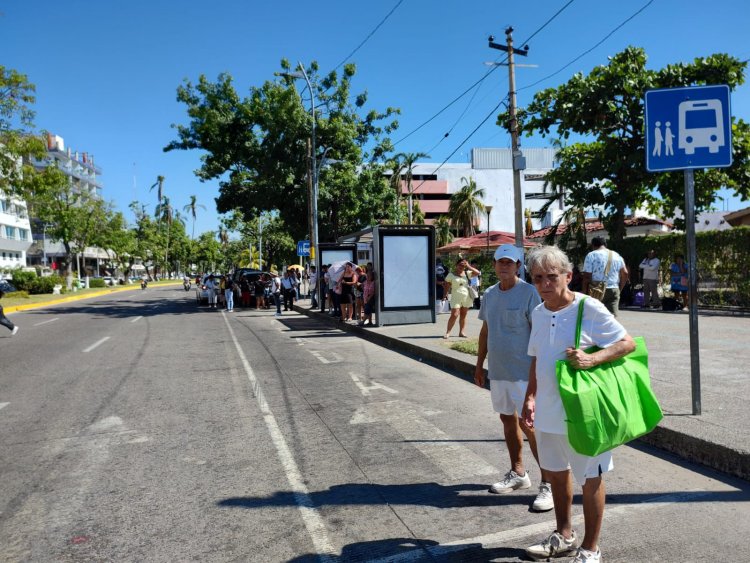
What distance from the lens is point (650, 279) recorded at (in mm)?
16766

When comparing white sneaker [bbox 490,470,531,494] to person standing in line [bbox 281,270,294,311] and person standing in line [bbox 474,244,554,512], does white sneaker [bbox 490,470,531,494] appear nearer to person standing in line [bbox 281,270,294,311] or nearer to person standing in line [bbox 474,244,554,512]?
person standing in line [bbox 474,244,554,512]

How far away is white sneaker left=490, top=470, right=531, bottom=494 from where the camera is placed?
3.88 m

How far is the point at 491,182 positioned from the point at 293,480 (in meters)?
78.7

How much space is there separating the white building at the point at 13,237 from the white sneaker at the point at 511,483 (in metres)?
64.1

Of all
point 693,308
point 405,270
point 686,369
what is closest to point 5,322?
point 405,270

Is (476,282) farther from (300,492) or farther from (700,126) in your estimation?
(300,492)

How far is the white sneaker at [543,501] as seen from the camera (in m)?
3.59

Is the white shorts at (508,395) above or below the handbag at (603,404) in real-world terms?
below

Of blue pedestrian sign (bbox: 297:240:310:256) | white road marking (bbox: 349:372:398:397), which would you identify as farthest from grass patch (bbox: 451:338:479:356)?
blue pedestrian sign (bbox: 297:240:310:256)

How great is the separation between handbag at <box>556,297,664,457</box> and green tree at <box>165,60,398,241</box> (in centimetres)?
2219

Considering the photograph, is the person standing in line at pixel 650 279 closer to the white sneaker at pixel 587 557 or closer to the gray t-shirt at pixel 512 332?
the gray t-shirt at pixel 512 332

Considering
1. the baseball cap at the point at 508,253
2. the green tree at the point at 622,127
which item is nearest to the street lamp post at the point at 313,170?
the green tree at the point at 622,127

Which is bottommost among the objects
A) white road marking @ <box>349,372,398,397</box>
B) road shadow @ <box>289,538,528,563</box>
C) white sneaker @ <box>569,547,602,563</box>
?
road shadow @ <box>289,538,528,563</box>

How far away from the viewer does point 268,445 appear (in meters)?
5.11
